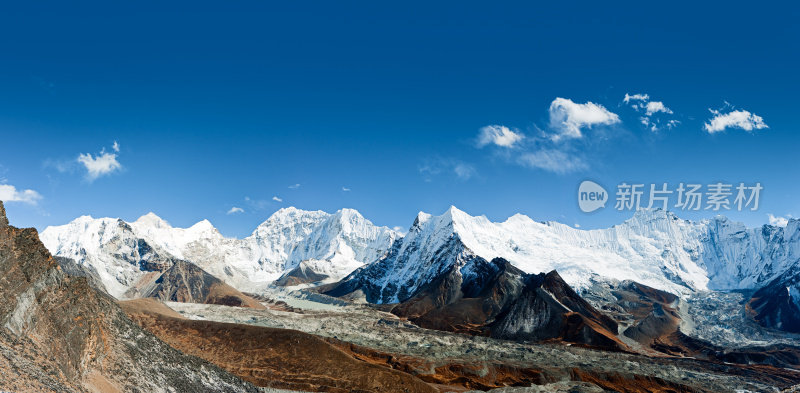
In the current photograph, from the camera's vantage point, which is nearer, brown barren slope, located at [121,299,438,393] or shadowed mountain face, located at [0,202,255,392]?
shadowed mountain face, located at [0,202,255,392]

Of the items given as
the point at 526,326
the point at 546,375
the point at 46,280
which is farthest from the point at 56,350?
the point at 526,326

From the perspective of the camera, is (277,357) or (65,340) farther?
(277,357)

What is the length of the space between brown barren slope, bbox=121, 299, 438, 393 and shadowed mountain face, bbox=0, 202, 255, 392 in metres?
22.7

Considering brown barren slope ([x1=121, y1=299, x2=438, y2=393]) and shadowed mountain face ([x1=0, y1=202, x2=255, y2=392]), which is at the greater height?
shadowed mountain face ([x1=0, y1=202, x2=255, y2=392])

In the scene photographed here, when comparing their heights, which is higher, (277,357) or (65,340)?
(65,340)

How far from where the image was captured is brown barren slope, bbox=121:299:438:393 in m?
85.4

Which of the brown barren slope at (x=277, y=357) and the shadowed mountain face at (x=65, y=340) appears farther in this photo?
the brown barren slope at (x=277, y=357)

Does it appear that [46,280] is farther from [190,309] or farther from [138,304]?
[190,309]

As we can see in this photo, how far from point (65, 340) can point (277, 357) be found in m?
50.9

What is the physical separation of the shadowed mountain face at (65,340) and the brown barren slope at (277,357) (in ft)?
74.3

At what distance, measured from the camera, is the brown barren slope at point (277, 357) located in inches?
3364

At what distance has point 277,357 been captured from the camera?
95.4 metres

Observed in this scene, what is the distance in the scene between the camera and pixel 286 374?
8894cm

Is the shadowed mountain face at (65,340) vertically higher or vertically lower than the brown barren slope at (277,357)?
higher
